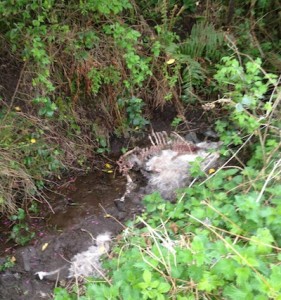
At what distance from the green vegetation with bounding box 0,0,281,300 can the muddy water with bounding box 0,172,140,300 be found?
21 cm

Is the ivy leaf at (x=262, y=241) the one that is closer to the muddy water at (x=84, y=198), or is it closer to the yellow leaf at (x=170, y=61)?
the muddy water at (x=84, y=198)

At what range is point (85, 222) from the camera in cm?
414

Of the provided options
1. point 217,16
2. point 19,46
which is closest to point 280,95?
point 217,16

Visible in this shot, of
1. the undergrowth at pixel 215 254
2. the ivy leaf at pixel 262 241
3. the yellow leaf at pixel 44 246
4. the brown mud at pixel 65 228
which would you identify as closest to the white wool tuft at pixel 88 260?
the brown mud at pixel 65 228

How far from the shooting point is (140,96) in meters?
5.04

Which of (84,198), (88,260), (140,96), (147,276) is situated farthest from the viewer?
(140,96)

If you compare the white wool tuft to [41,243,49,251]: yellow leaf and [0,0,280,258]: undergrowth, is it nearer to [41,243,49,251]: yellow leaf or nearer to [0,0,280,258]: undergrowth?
[41,243,49,251]: yellow leaf

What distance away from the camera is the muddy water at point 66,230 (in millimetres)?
3590

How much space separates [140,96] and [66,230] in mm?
2038

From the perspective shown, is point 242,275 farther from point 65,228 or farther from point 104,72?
point 104,72

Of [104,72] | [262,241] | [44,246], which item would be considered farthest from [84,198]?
[262,241]

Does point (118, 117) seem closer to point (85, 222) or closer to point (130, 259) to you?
point (85, 222)

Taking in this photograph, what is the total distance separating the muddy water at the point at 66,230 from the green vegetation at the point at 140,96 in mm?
205

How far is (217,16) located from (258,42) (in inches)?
27.4
